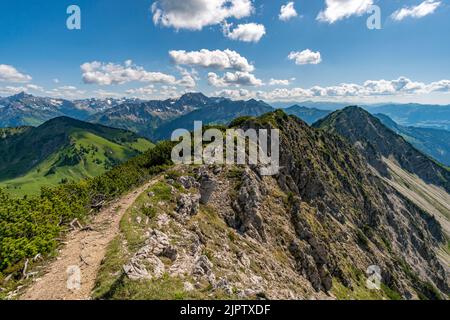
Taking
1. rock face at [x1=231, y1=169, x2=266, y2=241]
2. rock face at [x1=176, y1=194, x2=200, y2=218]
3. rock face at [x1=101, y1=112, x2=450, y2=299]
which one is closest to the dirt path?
rock face at [x1=101, y1=112, x2=450, y2=299]

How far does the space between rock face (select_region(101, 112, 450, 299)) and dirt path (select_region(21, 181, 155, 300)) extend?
4636mm

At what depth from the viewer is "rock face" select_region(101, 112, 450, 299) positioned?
34375 mm

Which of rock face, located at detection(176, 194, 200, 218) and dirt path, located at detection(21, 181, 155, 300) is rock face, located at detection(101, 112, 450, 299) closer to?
rock face, located at detection(176, 194, 200, 218)

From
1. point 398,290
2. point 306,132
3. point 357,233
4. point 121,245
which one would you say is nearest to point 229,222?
point 121,245

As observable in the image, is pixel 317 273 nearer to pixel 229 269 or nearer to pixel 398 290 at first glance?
pixel 229 269

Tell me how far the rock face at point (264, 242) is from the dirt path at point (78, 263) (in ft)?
15.2

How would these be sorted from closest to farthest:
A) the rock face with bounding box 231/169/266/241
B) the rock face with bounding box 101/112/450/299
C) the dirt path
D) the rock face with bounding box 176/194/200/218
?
the dirt path → the rock face with bounding box 101/112/450/299 → the rock face with bounding box 176/194/200/218 → the rock face with bounding box 231/169/266/241

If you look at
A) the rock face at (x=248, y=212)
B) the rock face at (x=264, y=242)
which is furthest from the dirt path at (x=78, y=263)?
the rock face at (x=248, y=212)

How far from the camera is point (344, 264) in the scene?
9644cm

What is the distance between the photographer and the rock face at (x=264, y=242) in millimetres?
34375

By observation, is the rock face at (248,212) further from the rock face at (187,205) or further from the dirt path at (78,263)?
the dirt path at (78,263)

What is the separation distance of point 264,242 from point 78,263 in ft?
136

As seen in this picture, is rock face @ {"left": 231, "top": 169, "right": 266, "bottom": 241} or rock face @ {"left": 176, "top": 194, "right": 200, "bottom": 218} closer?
rock face @ {"left": 176, "top": 194, "right": 200, "bottom": 218}

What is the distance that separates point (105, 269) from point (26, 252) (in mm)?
13079
